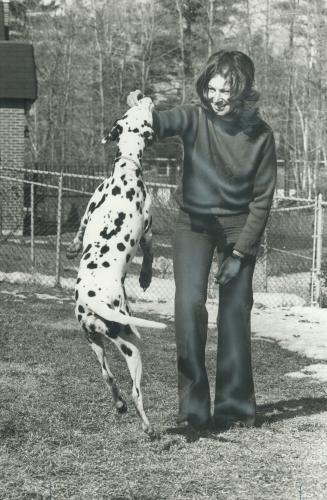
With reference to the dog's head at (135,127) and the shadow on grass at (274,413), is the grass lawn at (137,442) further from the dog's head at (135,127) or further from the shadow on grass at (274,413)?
the dog's head at (135,127)

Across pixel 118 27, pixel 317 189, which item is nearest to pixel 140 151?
pixel 317 189

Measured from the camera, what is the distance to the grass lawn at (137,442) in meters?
4.57

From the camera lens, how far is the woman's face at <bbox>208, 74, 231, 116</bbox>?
549 cm

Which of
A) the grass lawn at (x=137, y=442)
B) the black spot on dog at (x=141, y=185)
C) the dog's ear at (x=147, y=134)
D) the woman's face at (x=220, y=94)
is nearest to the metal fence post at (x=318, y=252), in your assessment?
the grass lawn at (x=137, y=442)

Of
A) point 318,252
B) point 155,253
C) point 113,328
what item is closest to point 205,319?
point 113,328

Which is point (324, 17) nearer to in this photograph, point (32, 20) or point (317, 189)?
point (317, 189)

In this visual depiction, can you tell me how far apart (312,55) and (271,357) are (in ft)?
112

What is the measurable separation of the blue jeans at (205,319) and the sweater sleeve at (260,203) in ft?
0.53

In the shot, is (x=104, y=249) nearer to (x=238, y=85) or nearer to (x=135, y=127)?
(x=135, y=127)

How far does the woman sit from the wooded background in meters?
36.0

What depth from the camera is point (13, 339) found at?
9281 millimetres

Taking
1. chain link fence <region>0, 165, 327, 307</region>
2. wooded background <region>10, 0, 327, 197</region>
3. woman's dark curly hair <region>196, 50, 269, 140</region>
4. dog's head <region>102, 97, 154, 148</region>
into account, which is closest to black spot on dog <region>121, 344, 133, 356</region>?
dog's head <region>102, 97, 154, 148</region>

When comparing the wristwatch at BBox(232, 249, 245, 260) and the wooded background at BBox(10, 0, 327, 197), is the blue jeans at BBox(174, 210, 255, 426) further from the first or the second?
the wooded background at BBox(10, 0, 327, 197)

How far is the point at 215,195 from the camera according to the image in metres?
5.57
